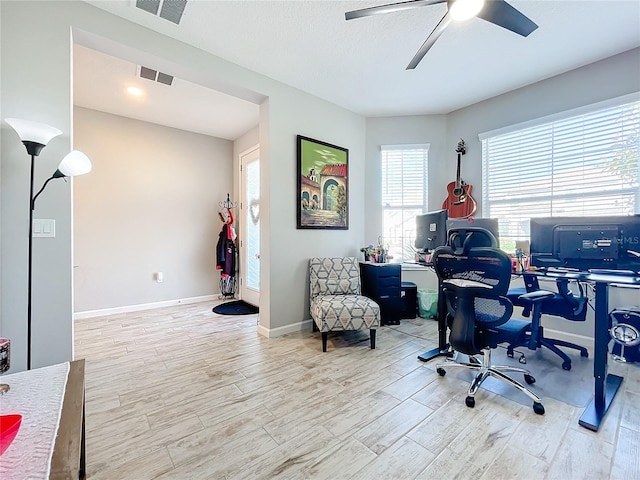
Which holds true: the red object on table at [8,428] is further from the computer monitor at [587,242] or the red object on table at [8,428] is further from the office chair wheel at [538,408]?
the computer monitor at [587,242]

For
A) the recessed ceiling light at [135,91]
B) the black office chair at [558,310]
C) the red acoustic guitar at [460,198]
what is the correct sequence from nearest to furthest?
the black office chair at [558,310] < the recessed ceiling light at [135,91] < the red acoustic guitar at [460,198]

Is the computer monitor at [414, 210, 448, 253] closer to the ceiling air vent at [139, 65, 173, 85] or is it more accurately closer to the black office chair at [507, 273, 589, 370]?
the black office chair at [507, 273, 589, 370]

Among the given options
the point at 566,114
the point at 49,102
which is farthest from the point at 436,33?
the point at 49,102

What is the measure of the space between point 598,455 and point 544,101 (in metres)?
3.32

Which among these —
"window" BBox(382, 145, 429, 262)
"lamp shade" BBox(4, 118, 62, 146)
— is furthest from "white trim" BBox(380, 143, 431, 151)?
"lamp shade" BBox(4, 118, 62, 146)

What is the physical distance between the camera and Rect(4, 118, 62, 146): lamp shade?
1.62 m

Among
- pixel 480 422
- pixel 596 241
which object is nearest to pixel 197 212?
pixel 480 422

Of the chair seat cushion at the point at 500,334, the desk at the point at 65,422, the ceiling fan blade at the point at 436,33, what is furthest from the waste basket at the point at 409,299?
the desk at the point at 65,422

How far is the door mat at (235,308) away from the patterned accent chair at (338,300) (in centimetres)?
135

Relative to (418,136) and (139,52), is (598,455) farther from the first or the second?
(139,52)

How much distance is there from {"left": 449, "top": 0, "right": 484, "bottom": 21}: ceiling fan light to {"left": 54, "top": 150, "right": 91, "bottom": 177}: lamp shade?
2472mm

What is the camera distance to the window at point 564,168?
8.68 ft

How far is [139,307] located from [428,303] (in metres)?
4.14

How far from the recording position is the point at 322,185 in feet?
11.7
